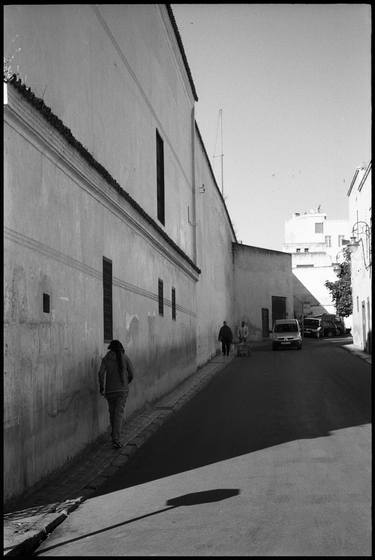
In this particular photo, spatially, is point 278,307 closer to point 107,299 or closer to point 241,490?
point 107,299

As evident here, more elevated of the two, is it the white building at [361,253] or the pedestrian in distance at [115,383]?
the white building at [361,253]

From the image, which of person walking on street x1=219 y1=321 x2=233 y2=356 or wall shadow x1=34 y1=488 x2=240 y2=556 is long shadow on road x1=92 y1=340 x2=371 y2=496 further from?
person walking on street x1=219 y1=321 x2=233 y2=356

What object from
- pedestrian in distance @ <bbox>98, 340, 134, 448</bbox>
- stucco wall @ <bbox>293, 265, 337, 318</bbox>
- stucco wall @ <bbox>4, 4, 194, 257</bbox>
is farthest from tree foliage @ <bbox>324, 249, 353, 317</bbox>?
pedestrian in distance @ <bbox>98, 340, 134, 448</bbox>

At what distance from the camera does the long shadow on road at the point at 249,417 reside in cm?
1027

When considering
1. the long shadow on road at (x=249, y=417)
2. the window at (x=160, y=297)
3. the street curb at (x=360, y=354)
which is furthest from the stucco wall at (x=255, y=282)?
the window at (x=160, y=297)

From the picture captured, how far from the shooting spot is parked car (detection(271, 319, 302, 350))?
3772cm

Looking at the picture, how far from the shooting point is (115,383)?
11.0 m

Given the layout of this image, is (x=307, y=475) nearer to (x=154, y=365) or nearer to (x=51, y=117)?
(x=51, y=117)

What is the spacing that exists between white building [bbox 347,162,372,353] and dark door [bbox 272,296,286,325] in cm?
1424

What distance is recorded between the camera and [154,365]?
1664 centimetres

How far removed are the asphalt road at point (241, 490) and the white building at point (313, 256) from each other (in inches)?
2012

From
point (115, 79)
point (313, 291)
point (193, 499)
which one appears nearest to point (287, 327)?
point (115, 79)

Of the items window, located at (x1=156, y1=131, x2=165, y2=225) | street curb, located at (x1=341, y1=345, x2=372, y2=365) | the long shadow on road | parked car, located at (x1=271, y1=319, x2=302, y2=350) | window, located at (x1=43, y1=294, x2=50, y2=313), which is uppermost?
window, located at (x1=156, y1=131, x2=165, y2=225)

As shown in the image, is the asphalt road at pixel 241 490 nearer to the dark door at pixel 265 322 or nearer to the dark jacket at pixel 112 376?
the dark jacket at pixel 112 376
